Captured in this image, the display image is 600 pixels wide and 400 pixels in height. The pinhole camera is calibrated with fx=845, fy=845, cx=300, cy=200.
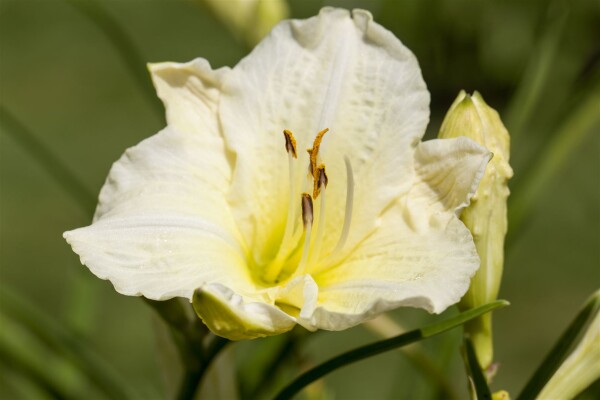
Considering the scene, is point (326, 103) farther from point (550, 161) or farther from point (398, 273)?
point (550, 161)

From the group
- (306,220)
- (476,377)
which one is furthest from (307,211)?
(476,377)

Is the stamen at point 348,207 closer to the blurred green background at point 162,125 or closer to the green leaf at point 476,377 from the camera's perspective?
the green leaf at point 476,377

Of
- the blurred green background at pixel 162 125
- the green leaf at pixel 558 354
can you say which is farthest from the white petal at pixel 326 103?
the blurred green background at pixel 162 125

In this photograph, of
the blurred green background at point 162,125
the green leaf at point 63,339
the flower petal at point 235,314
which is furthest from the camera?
the blurred green background at point 162,125

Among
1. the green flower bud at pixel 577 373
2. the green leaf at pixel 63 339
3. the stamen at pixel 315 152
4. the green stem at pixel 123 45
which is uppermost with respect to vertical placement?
the green stem at pixel 123 45

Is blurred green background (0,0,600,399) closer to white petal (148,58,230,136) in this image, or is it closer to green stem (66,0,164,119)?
green stem (66,0,164,119)

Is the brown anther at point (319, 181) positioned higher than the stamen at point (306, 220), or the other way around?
the brown anther at point (319, 181)
